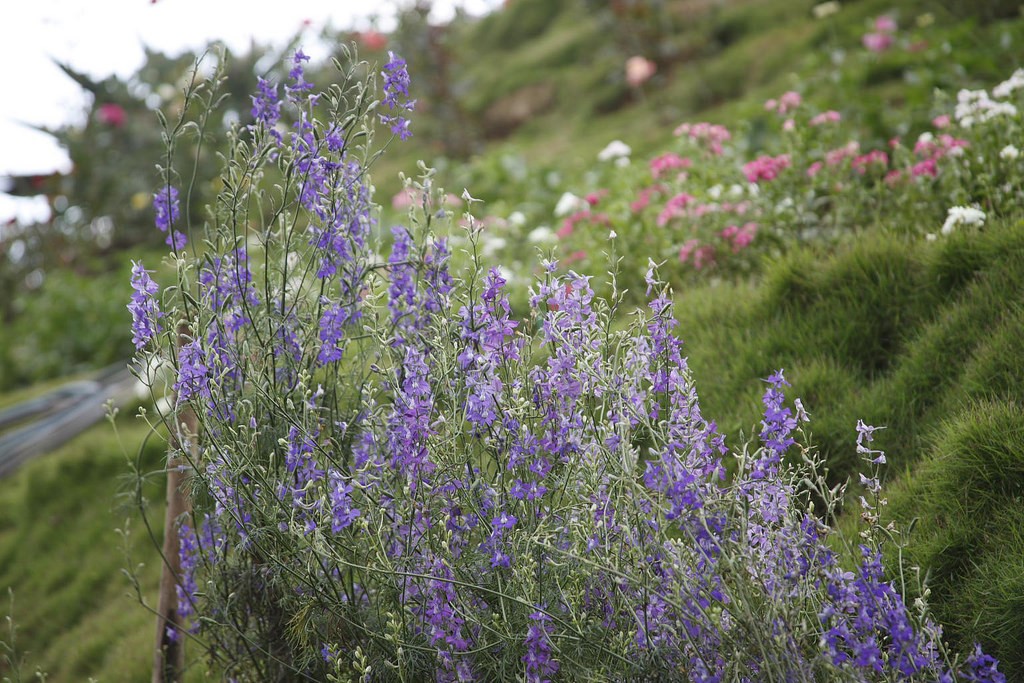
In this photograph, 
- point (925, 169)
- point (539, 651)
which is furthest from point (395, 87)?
point (925, 169)

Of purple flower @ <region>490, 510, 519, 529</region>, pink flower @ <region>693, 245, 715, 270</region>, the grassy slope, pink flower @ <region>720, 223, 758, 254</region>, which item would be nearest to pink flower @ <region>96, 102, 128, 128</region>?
the grassy slope

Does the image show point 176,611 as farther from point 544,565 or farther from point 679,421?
point 679,421

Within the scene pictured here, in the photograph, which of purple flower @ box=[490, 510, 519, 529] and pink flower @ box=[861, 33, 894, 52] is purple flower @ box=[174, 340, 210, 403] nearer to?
purple flower @ box=[490, 510, 519, 529]

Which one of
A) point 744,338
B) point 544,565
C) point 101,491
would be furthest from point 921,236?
point 101,491

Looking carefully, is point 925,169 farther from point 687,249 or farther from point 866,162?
point 687,249

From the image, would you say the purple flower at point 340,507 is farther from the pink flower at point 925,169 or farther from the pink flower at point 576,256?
the pink flower at point 925,169

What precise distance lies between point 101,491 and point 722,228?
13.9 feet

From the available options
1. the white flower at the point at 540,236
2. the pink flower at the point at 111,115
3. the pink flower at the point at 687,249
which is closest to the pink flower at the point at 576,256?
the white flower at the point at 540,236

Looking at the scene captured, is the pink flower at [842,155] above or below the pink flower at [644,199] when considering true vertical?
above

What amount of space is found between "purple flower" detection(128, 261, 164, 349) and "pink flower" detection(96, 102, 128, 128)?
28.5 ft

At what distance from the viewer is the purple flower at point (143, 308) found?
2.03 m

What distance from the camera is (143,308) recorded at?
6.71ft

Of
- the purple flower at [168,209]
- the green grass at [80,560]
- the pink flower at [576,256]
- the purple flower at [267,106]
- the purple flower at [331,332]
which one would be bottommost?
the green grass at [80,560]

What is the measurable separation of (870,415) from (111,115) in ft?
30.7
